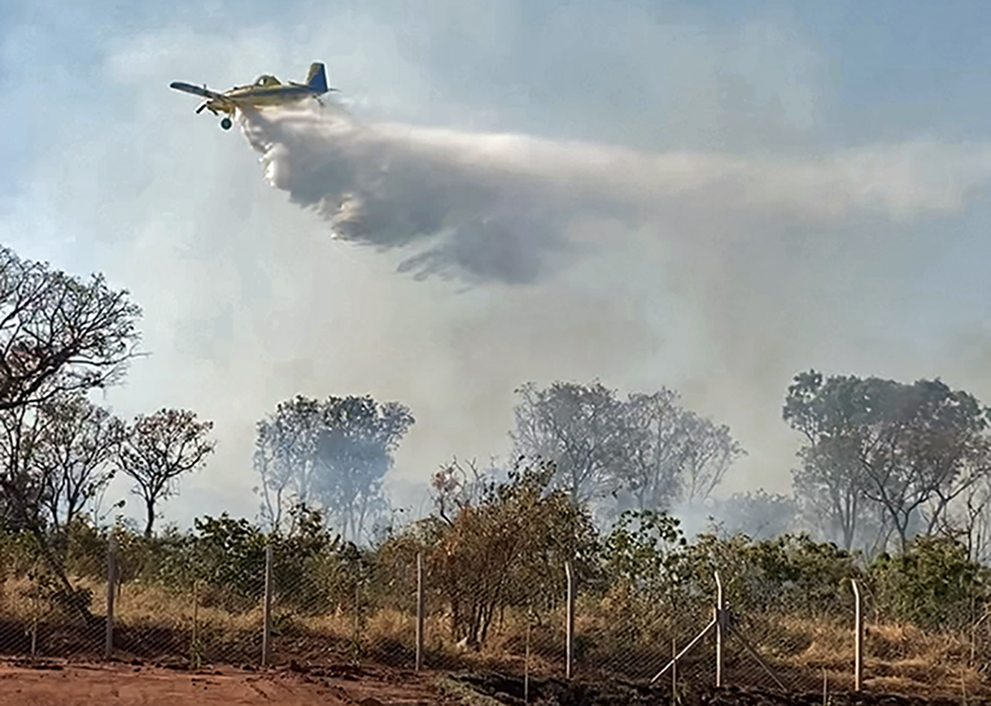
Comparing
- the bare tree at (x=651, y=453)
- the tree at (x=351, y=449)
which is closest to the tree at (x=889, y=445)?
the bare tree at (x=651, y=453)

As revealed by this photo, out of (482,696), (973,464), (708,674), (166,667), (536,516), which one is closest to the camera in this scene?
(482,696)

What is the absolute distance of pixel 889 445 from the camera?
177 ft

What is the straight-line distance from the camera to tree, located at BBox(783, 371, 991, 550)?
52125mm

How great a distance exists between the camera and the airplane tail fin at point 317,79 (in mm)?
35812

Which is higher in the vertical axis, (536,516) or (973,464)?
(973,464)

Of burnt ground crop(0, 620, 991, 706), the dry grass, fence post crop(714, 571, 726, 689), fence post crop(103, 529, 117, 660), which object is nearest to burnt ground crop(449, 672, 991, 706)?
burnt ground crop(0, 620, 991, 706)

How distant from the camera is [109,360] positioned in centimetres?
2406

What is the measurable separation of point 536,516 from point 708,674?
12.9ft

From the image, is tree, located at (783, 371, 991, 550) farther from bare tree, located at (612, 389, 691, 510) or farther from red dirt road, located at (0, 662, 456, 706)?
red dirt road, located at (0, 662, 456, 706)

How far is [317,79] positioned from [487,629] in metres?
23.3

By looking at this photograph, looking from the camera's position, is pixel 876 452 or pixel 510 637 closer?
pixel 510 637

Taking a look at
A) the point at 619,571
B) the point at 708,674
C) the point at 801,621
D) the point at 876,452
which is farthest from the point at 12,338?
the point at 876,452

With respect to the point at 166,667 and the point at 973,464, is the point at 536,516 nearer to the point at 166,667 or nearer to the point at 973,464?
the point at 166,667

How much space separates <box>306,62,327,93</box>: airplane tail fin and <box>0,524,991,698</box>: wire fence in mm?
18609
